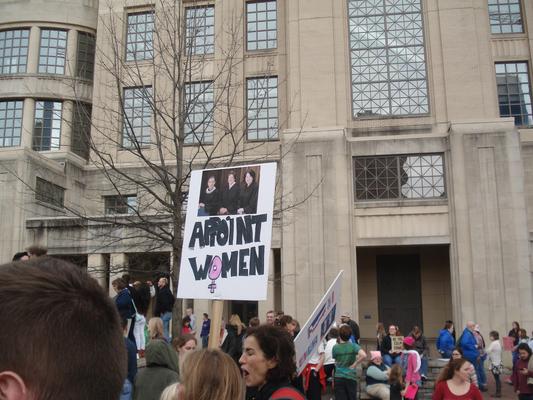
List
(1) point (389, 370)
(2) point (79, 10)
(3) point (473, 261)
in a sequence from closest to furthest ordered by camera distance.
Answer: (1) point (389, 370) < (3) point (473, 261) < (2) point (79, 10)

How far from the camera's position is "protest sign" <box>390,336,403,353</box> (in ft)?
43.5

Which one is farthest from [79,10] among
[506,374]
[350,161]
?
[506,374]

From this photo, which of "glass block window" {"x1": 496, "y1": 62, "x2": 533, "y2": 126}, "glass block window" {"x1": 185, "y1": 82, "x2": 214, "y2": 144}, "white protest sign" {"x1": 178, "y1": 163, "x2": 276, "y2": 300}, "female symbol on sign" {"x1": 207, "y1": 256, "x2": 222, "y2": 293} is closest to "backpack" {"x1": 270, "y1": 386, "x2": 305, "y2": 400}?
"white protest sign" {"x1": 178, "y1": 163, "x2": 276, "y2": 300}

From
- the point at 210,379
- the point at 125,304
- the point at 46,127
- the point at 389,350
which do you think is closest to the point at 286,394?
the point at 210,379

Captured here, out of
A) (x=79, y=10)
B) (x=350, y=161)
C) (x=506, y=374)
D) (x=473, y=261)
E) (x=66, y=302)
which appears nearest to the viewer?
(x=66, y=302)

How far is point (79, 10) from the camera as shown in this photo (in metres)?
31.9

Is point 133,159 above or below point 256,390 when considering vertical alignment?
above

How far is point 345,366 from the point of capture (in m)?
9.44

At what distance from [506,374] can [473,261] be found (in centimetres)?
443

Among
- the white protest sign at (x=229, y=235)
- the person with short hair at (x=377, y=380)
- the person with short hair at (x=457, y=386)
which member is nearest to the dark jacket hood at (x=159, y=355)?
the white protest sign at (x=229, y=235)

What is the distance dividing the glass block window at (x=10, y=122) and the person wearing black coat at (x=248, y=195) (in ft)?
89.8

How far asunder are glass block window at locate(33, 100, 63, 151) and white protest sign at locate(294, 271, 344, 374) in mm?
26514

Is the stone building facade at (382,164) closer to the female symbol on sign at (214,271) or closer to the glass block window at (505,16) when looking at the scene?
Result: the glass block window at (505,16)

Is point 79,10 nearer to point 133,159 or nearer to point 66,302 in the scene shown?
point 133,159
